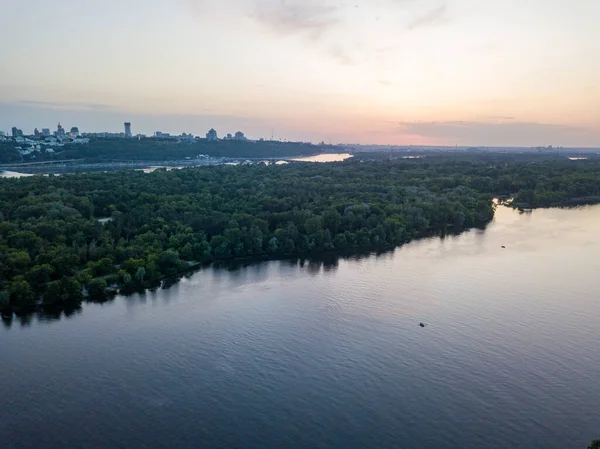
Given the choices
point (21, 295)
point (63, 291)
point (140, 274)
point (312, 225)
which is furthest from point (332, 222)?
point (21, 295)

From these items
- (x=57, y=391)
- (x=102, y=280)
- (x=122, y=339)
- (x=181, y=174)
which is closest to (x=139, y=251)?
(x=102, y=280)

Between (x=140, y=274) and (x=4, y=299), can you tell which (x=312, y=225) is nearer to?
(x=140, y=274)

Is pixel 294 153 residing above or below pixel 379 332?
above

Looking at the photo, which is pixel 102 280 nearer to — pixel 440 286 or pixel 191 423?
pixel 191 423

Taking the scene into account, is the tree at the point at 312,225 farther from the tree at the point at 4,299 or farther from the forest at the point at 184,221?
the tree at the point at 4,299

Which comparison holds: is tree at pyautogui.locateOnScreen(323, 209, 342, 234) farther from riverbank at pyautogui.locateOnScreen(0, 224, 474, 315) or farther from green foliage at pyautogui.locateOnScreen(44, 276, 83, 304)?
green foliage at pyautogui.locateOnScreen(44, 276, 83, 304)

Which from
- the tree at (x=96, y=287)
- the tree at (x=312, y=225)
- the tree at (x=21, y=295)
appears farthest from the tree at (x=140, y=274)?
the tree at (x=312, y=225)
